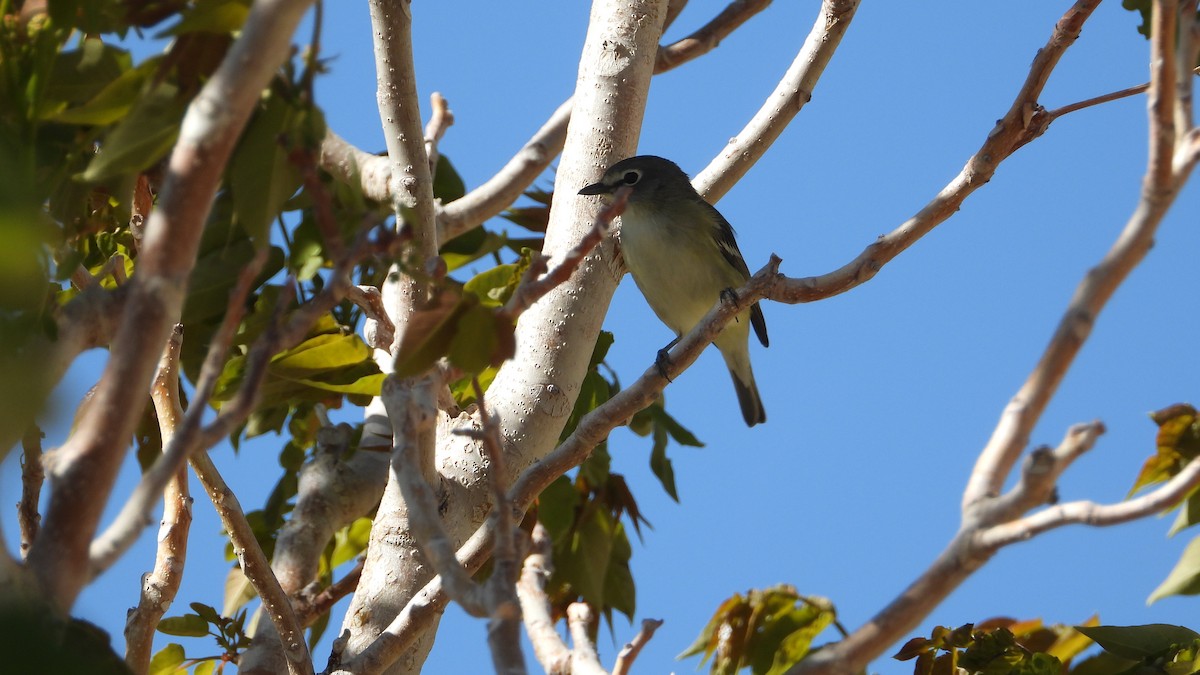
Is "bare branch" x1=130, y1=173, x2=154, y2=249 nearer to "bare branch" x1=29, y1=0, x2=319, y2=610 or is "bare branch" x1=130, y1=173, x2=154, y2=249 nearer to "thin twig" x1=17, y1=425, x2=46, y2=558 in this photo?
"thin twig" x1=17, y1=425, x2=46, y2=558

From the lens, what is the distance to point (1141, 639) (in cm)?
255

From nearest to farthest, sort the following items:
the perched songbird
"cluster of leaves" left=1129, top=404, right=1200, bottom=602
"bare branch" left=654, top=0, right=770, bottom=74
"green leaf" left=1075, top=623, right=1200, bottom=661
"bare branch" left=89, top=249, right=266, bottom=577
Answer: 1. "bare branch" left=89, top=249, right=266, bottom=577
2. "cluster of leaves" left=1129, top=404, right=1200, bottom=602
3. "green leaf" left=1075, top=623, right=1200, bottom=661
4. "bare branch" left=654, top=0, right=770, bottom=74
5. the perched songbird

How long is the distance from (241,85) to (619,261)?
273 cm

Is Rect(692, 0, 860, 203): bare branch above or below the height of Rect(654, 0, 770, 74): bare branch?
below

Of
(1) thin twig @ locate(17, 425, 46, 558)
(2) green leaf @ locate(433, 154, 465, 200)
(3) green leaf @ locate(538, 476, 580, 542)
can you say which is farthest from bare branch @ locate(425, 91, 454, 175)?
(1) thin twig @ locate(17, 425, 46, 558)

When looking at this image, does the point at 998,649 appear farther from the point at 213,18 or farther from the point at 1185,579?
the point at 213,18

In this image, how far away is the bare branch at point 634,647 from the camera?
215 centimetres

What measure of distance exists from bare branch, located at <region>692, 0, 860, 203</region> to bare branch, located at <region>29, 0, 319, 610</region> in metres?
3.09

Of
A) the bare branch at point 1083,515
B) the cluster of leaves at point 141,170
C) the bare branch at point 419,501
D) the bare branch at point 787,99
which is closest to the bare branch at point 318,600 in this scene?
the cluster of leaves at point 141,170

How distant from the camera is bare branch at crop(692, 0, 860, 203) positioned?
430cm

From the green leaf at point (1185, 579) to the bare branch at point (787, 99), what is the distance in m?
2.46

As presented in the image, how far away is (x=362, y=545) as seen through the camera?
469cm

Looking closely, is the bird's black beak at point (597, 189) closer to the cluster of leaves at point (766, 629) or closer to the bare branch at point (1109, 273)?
the cluster of leaves at point (766, 629)

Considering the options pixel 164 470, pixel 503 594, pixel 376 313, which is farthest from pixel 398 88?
pixel 164 470
